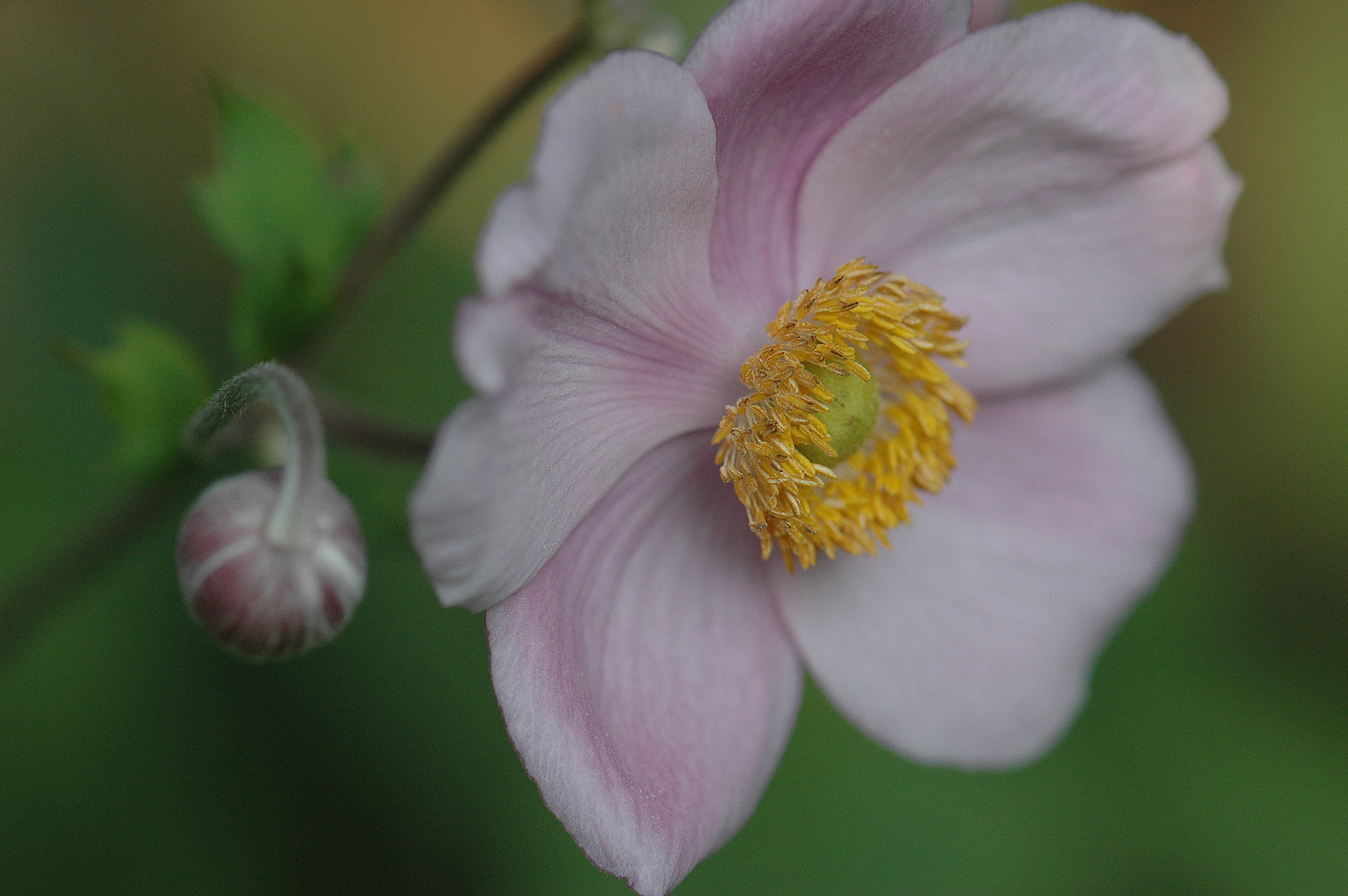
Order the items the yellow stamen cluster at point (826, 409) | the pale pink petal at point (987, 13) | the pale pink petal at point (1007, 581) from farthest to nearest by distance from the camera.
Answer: the pale pink petal at point (1007, 581), the pale pink petal at point (987, 13), the yellow stamen cluster at point (826, 409)

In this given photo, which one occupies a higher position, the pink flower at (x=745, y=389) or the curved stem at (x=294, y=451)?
the curved stem at (x=294, y=451)

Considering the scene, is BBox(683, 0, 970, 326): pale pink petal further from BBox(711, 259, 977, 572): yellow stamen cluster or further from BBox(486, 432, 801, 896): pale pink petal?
BBox(486, 432, 801, 896): pale pink petal

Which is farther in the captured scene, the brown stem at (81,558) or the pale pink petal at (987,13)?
the brown stem at (81,558)

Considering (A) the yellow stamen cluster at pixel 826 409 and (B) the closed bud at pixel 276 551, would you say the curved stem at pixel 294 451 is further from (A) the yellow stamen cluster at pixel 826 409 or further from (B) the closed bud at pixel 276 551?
(A) the yellow stamen cluster at pixel 826 409

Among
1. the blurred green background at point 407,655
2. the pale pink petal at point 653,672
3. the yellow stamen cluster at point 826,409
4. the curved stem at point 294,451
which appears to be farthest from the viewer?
the blurred green background at point 407,655

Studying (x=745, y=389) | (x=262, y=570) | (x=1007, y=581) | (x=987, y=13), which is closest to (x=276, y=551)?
(x=262, y=570)

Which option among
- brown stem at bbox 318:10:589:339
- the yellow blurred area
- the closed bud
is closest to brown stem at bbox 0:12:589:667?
brown stem at bbox 318:10:589:339

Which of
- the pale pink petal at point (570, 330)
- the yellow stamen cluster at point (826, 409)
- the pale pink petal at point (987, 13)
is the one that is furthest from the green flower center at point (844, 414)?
the pale pink petal at point (987, 13)

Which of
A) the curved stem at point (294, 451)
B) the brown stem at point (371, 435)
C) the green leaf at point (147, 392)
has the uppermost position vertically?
the curved stem at point (294, 451)
